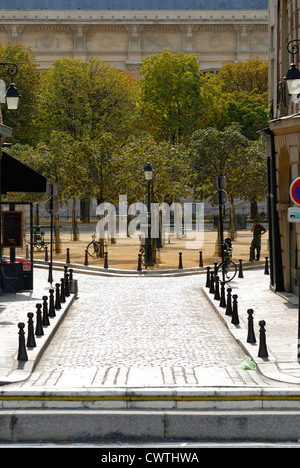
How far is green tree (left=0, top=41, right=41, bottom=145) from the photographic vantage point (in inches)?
2394

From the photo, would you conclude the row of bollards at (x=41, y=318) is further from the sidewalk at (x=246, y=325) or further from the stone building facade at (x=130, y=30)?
the stone building facade at (x=130, y=30)

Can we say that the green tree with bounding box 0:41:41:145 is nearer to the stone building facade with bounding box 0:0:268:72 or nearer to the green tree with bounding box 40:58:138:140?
the green tree with bounding box 40:58:138:140

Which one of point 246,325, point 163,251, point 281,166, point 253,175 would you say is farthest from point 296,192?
point 163,251

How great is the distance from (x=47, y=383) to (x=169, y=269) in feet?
57.7

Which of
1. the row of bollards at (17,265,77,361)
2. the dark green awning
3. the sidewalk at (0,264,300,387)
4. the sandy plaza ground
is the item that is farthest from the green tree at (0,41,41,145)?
the row of bollards at (17,265,77,361)

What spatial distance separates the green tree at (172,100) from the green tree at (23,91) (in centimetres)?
914

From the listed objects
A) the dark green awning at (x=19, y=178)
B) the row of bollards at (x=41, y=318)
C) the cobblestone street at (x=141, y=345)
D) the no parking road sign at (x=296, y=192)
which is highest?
the dark green awning at (x=19, y=178)

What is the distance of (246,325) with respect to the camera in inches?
595

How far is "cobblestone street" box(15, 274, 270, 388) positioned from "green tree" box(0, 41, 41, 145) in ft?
138

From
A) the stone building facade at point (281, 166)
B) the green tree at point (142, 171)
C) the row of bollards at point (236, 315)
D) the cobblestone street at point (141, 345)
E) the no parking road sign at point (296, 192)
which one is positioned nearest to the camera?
the cobblestone street at point (141, 345)

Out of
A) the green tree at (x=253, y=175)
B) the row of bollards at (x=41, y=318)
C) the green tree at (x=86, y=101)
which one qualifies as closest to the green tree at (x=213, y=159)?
the green tree at (x=253, y=175)

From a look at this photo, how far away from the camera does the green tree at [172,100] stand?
202 ft

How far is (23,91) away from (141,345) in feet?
166

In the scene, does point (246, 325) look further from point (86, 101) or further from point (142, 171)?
point (86, 101)
